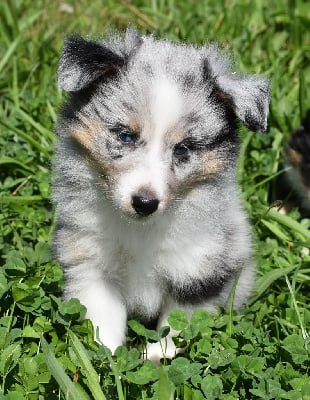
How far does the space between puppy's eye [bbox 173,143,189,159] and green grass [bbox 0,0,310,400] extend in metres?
0.81

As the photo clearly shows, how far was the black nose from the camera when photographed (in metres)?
3.40

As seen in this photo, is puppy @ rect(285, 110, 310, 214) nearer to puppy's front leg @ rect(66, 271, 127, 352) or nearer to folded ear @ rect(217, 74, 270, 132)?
folded ear @ rect(217, 74, 270, 132)

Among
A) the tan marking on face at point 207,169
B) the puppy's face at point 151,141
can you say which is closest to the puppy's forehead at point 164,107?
the puppy's face at point 151,141

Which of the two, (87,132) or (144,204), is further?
(87,132)

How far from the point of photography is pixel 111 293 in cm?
408

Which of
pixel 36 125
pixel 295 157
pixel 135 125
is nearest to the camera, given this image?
pixel 135 125

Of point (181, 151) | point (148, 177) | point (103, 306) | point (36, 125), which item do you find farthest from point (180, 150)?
point (36, 125)

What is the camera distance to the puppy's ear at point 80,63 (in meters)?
3.59

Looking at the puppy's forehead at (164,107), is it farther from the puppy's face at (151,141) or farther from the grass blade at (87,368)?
the grass blade at (87,368)

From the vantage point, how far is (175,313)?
3932mm

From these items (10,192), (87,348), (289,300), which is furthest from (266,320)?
(10,192)

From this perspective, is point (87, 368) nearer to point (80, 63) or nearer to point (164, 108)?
point (164, 108)

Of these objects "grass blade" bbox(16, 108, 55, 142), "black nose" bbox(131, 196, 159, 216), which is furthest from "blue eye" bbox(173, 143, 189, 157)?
"grass blade" bbox(16, 108, 55, 142)

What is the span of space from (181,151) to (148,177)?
10.2 inches
